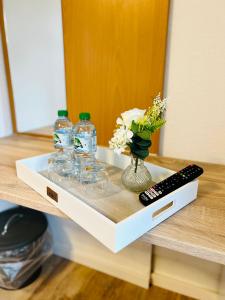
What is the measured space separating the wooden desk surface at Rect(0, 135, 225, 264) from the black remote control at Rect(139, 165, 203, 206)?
0.08 meters

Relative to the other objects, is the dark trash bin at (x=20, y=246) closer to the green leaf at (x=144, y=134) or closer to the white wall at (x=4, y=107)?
the white wall at (x=4, y=107)

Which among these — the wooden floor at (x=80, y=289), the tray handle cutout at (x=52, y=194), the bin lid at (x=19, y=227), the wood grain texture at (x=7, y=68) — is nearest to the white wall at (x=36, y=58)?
the wood grain texture at (x=7, y=68)

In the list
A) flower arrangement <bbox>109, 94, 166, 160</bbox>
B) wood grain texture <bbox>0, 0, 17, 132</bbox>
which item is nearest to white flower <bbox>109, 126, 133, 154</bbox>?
flower arrangement <bbox>109, 94, 166, 160</bbox>

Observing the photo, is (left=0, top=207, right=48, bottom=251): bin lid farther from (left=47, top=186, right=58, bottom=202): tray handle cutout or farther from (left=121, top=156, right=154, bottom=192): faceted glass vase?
(left=121, top=156, right=154, bottom=192): faceted glass vase

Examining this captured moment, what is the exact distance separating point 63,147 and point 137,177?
35 cm

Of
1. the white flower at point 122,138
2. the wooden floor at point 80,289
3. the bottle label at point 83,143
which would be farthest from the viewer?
the wooden floor at point 80,289

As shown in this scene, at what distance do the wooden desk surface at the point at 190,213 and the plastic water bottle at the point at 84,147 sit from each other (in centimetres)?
19

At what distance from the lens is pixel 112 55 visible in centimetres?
117

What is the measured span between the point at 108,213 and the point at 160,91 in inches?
26.0

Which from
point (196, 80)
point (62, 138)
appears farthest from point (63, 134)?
point (196, 80)

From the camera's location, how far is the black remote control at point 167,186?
70 centimetres

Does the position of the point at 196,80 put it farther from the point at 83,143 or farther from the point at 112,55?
the point at 83,143

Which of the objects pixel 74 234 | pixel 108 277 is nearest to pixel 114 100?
pixel 74 234

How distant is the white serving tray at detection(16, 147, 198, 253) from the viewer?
605mm
